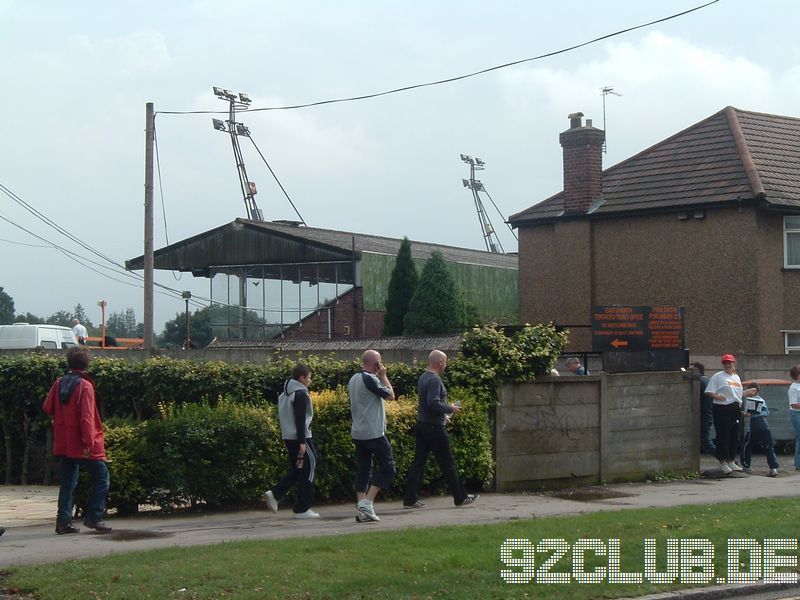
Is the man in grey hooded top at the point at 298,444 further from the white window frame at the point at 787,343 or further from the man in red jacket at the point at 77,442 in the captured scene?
the white window frame at the point at 787,343

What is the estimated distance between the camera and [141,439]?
11.8 metres

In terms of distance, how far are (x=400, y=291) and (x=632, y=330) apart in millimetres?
18458

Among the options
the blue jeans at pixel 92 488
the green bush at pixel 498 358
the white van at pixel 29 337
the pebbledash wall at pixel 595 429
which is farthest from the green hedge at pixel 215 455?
the white van at pixel 29 337

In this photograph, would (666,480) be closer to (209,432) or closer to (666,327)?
(666,327)

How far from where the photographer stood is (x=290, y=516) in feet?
38.3

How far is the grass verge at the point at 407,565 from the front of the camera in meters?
7.59

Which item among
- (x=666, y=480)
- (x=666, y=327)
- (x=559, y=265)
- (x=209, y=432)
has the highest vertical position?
(x=559, y=265)

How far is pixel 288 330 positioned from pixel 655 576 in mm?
31247

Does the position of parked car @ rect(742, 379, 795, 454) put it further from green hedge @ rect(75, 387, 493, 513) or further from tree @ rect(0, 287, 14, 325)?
tree @ rect(0, 287, 14, 325)

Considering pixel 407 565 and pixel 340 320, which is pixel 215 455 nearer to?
pixel 407 565

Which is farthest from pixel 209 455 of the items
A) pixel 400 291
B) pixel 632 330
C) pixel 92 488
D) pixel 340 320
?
pixel 340 320

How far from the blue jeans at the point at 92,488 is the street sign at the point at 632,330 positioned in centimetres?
839

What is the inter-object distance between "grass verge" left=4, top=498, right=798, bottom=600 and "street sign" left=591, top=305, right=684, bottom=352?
6211 mm

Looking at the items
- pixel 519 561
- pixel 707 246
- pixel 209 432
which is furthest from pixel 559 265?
pixel 519 561
